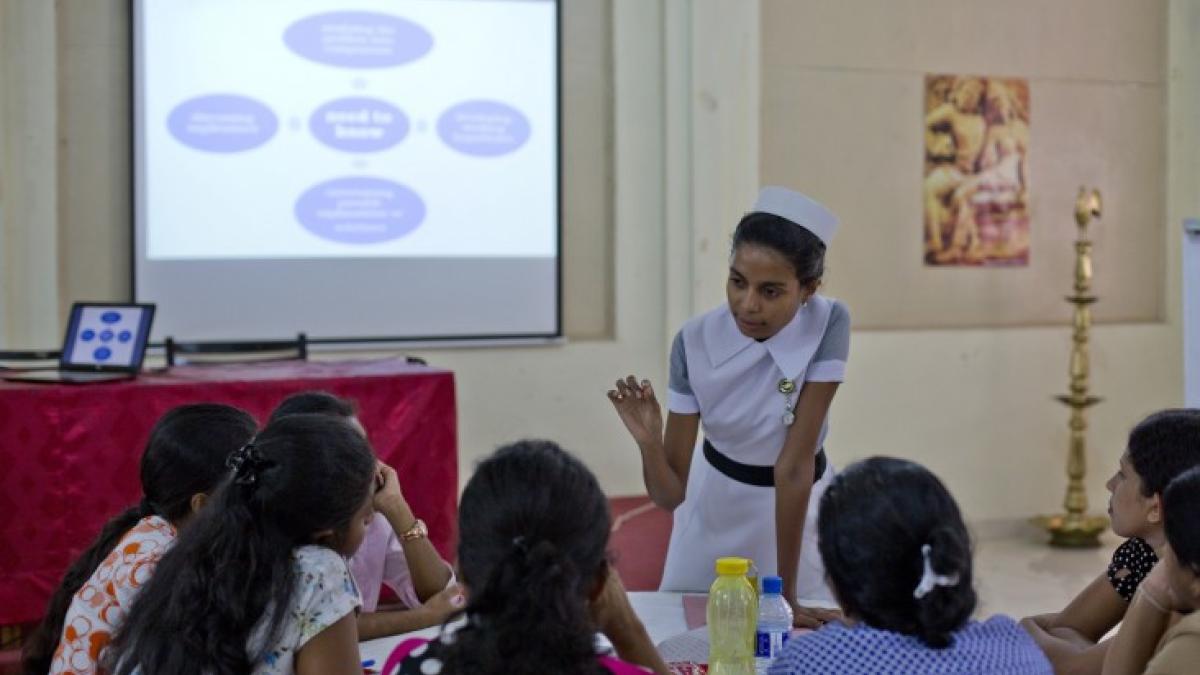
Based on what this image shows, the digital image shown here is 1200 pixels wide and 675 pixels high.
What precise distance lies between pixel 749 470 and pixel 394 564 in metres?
0.72

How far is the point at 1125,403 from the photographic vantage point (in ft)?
21.4

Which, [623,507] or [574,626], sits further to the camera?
[623,507]

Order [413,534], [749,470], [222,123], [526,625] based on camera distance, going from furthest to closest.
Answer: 1. [222,123]
2. [749,470]
3. [413,534]
4. [526,625]

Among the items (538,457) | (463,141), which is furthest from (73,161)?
(538,457)

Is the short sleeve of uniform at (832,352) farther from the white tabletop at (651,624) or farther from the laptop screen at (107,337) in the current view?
the laptop screen at (107,337)

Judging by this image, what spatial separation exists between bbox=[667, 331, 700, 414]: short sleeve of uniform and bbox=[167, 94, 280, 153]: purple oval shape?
3012 millimetres

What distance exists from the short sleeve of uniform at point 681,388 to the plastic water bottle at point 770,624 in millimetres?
609

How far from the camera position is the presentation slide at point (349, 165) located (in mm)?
5121

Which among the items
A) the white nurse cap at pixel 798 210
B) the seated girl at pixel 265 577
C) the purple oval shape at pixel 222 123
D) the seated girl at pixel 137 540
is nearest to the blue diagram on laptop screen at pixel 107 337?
the purple oval shape at pixel 222 123

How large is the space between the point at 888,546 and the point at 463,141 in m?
4.17

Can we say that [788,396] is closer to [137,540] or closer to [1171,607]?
[1171,607]

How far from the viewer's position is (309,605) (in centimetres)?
172

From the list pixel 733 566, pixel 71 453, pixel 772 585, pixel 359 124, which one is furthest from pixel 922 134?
pixel 733 566

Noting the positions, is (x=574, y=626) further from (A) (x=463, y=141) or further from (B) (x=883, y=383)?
(B) (x=883, y=383)
